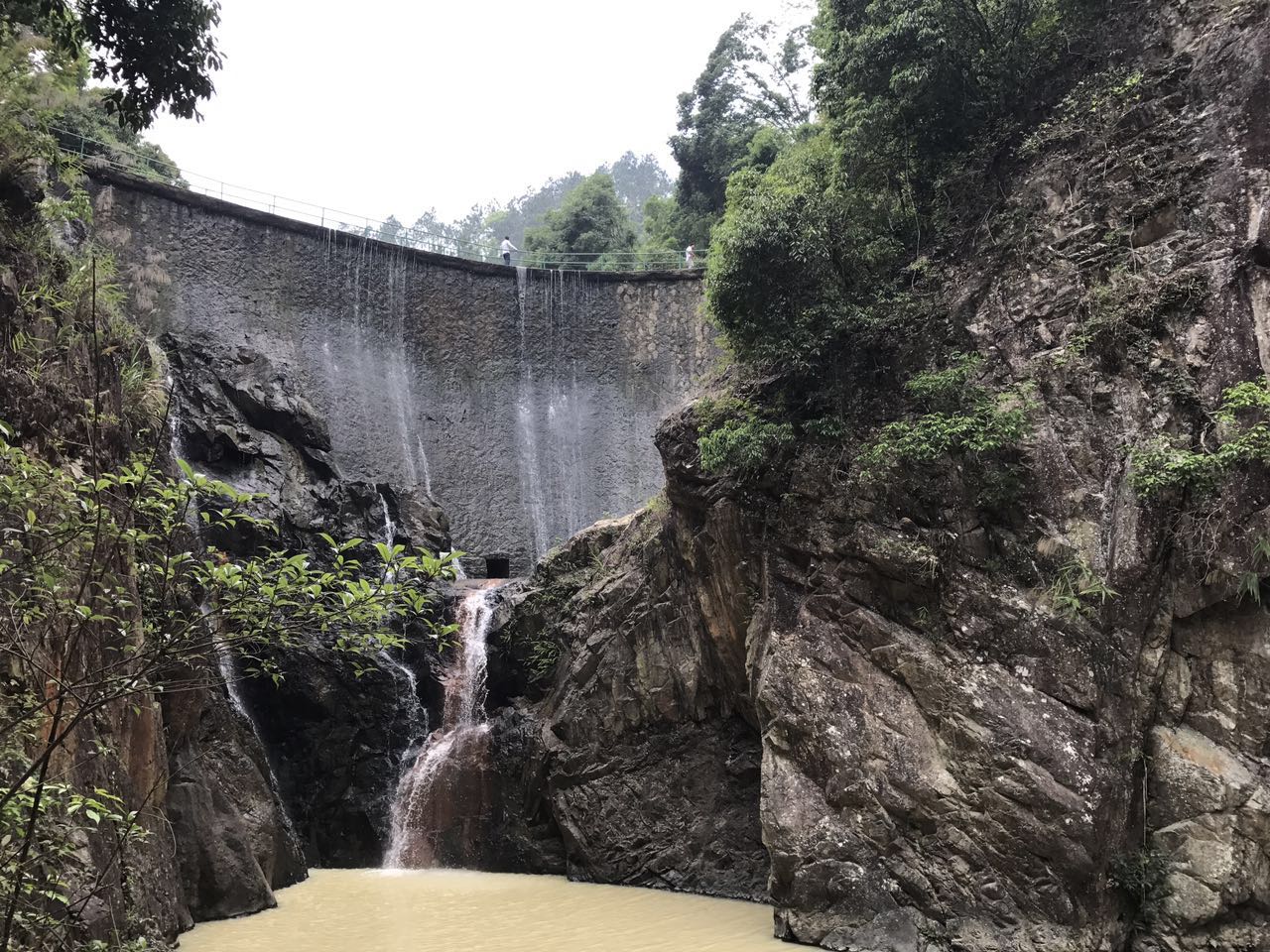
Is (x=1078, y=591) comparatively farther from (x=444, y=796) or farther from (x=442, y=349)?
(x=442, y=349)

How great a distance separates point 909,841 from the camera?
27.6 feet

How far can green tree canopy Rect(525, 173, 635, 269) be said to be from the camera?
2719cm

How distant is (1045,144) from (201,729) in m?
12.0

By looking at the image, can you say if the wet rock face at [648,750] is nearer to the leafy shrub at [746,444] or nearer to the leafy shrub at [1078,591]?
the leafy shrub at [746,444]

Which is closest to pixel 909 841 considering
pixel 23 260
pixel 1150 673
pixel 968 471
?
pixel 1150 673

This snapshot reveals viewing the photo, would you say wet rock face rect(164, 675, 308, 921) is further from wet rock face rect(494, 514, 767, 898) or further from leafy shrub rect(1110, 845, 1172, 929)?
leafy shrub rect(1110, 845, 1172, 929)

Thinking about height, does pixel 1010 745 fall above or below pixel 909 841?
above

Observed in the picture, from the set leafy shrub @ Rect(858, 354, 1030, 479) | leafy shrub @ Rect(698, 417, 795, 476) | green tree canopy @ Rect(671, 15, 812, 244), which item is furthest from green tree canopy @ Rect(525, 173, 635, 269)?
leafy shrub @ Rect(858, 354, 1030, 479)

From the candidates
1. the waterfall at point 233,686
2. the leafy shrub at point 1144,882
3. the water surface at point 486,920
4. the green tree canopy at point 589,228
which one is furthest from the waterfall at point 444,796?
the green tree canopy at point 589,228

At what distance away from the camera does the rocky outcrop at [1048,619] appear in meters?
7.76

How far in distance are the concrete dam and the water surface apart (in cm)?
802

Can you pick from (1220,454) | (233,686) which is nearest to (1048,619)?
(1220,454)

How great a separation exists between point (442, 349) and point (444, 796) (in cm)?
1205

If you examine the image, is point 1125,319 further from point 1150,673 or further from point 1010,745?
point 1010,745
